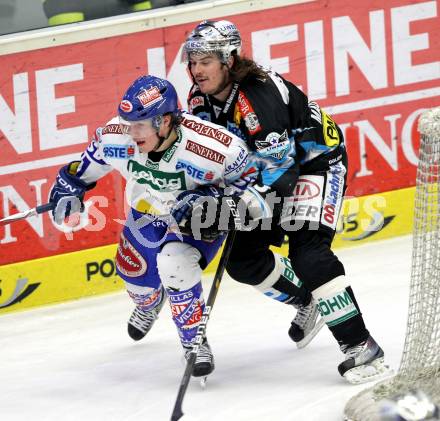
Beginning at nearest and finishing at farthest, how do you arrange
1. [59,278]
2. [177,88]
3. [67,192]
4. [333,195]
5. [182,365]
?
[333,195]
[67,192]
[182,365]
[59,278]
[177,88]

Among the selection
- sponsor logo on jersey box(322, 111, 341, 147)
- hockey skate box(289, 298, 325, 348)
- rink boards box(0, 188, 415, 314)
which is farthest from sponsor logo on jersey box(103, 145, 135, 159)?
rink boards box(0, 188, 415, 314)

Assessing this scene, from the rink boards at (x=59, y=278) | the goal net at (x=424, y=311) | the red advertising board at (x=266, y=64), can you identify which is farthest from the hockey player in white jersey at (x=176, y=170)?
the rink boards at (x=59, y=278)

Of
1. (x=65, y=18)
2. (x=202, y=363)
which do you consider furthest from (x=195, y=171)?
(x=65, y=18)

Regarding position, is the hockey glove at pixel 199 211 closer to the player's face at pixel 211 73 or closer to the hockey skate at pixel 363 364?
the player's face at pixel 211 73

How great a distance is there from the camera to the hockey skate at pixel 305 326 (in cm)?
486

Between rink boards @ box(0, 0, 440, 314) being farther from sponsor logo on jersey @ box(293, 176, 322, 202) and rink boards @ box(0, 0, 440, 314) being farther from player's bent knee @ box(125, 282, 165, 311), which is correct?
sponsor logo on jersey @ box(293, 176, 322, 202)

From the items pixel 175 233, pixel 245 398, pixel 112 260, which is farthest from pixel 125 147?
pixel 112 260

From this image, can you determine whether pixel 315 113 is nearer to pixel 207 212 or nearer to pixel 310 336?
pixel 207 212

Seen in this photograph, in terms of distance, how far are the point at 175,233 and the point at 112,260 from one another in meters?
1.65

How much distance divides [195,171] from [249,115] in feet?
0.92

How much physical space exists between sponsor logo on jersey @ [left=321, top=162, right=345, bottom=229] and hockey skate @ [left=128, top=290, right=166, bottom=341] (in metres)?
0.89

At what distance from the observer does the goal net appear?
12.4ft

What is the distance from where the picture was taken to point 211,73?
4.42 m

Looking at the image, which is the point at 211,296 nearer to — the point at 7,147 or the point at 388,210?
the point at 7,147
